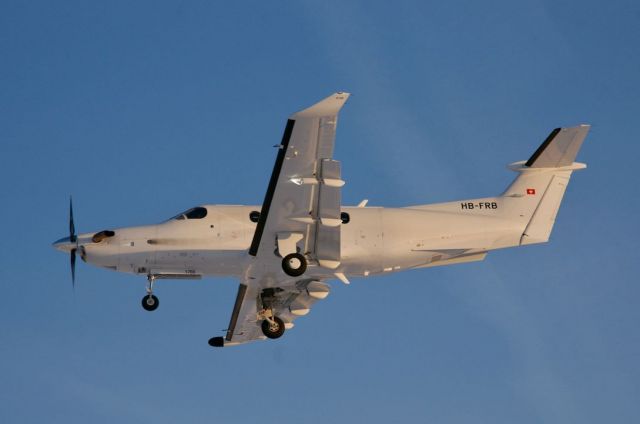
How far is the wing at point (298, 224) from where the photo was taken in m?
28.0

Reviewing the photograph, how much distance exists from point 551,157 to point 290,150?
11.6 metres

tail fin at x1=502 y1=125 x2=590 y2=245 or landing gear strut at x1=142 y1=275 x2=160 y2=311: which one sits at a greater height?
tail fin at x1=502 y1=125 x2=590 y2=245

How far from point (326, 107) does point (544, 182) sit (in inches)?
464

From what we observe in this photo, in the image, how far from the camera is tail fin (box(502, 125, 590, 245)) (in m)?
35.2

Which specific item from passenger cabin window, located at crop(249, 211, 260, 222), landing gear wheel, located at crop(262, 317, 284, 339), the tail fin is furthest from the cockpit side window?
the tail fin

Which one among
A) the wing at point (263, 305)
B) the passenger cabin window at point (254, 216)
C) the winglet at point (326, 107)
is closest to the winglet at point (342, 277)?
the wing at point (263, 305)

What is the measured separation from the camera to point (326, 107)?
2714cm

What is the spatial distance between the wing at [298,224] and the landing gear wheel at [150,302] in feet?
9.98

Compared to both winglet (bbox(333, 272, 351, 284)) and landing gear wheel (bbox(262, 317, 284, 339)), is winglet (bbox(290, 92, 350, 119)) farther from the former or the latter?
landing gear wheel (bbox(262, 317, 284, 339))

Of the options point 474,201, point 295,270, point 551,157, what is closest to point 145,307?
point 295,270

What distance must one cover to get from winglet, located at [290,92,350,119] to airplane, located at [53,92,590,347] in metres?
3.11

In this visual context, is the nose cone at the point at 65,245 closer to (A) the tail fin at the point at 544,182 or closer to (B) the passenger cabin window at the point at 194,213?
(B) the passenger cabin window at the point at 194,213

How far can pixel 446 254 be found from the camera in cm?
3438

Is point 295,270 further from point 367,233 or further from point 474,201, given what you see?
point 474,201
